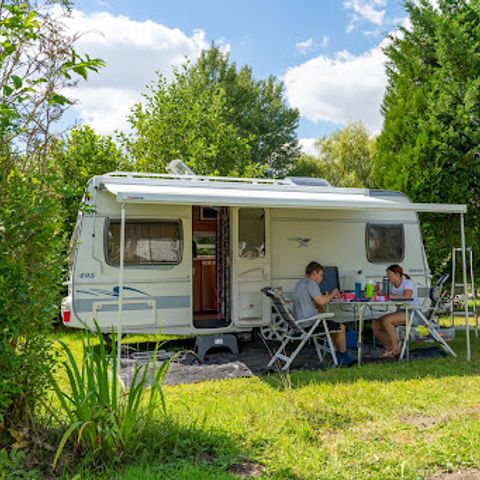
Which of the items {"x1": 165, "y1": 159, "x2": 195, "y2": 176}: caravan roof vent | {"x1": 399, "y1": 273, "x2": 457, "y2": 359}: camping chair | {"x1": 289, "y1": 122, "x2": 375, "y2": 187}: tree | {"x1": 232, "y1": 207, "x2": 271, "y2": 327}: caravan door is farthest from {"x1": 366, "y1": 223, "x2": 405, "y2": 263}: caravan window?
{"x1": 289, "y1": 122, "x2": 375, "y2": 187}: tree

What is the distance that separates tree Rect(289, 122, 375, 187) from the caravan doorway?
17.3 meters

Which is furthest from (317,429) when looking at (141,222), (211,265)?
(211,265)

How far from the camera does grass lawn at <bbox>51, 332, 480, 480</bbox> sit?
374 cm

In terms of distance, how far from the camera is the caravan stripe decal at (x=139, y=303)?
7184 millimetres

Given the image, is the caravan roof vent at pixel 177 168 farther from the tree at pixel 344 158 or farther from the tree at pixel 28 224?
the tree at pixel 344 158

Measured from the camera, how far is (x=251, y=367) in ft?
22.9

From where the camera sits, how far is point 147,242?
7.73 metres

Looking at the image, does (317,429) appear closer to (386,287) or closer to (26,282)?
(26,282)

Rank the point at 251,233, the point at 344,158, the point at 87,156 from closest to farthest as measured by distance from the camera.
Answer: the point at 251,233 < the point at 87,156 < the point at 344,158

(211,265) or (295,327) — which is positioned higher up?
(211,265)

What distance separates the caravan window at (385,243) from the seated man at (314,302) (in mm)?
1910

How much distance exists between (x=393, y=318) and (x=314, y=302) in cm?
115

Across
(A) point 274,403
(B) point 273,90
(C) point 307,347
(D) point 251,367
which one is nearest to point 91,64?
(A) point 274,403

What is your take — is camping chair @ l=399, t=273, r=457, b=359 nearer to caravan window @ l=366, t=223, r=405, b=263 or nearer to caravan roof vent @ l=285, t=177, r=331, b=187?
caravan window @ l=366, t=223, r=405, b=263
